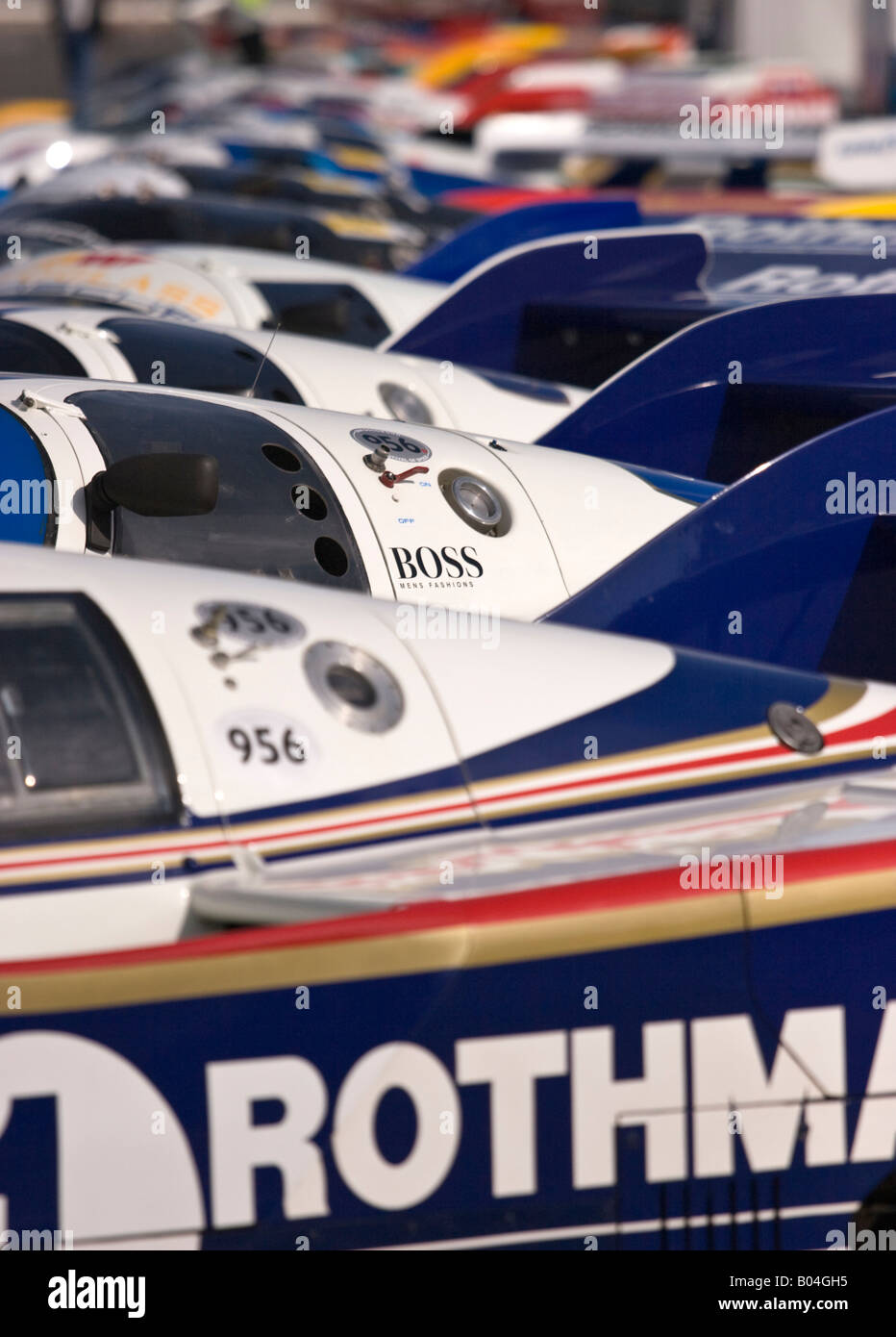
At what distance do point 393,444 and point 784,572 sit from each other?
1.07 meters

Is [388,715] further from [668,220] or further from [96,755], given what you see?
[668,220]

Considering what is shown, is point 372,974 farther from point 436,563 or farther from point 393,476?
point 393,476

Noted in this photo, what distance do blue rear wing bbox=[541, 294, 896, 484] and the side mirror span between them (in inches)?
74.6

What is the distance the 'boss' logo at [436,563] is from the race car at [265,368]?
111 centimetres

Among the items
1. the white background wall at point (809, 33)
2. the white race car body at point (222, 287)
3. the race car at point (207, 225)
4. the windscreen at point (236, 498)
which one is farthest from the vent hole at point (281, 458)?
the white background wall at point (809, 33)

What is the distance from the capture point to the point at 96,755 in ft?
8.05

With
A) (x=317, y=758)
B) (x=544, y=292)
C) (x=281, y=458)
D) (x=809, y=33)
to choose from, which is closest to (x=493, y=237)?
(x=544, y=292)

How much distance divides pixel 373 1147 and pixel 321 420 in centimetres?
245

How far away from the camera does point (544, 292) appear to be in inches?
248

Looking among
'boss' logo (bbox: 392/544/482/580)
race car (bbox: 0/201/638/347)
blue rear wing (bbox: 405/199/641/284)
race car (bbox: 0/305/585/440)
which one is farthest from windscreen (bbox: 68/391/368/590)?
blue rear wing (bbox: 405/199/641/284)

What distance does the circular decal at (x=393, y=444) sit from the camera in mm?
4277

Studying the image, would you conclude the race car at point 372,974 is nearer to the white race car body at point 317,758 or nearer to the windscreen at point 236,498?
the white race car body at point 317,758

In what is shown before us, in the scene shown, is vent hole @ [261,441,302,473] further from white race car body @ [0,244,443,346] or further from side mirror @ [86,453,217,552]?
white race car body @ [0,244,443,346]
